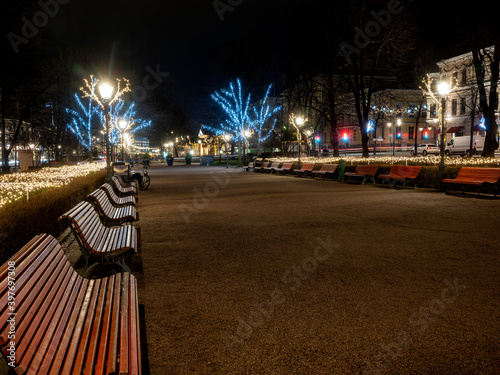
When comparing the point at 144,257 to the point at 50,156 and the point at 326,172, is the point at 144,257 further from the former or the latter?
the point at 50,156

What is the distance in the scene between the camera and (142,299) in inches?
167

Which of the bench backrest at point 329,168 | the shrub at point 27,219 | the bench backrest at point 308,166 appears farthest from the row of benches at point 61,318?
the bench backrest at point 308,166

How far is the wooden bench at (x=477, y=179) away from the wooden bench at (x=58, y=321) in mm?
12031

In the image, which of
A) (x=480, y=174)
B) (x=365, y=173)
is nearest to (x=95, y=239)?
(x=480, y=174)

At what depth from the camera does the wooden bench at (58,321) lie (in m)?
2.05

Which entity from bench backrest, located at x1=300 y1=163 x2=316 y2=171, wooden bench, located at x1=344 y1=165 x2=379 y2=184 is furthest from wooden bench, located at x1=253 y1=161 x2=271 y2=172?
wooden bench, located at x1=344 y1=165 x2=379 y2=184

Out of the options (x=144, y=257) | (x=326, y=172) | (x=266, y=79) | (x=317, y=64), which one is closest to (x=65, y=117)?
(x=266, y=79)

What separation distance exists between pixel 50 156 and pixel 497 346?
40464 millimetres

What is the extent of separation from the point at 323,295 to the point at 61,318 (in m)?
2.72

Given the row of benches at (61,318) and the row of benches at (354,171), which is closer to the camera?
the row of benches at (61,318)

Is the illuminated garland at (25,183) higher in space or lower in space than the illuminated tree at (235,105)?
lower

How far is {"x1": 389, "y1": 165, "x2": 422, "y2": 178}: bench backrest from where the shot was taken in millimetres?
14867

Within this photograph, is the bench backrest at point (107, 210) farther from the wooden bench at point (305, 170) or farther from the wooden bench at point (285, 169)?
the wooden bench at point (285, 169)

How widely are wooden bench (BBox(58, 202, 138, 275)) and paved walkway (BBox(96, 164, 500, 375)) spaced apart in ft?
1.52
